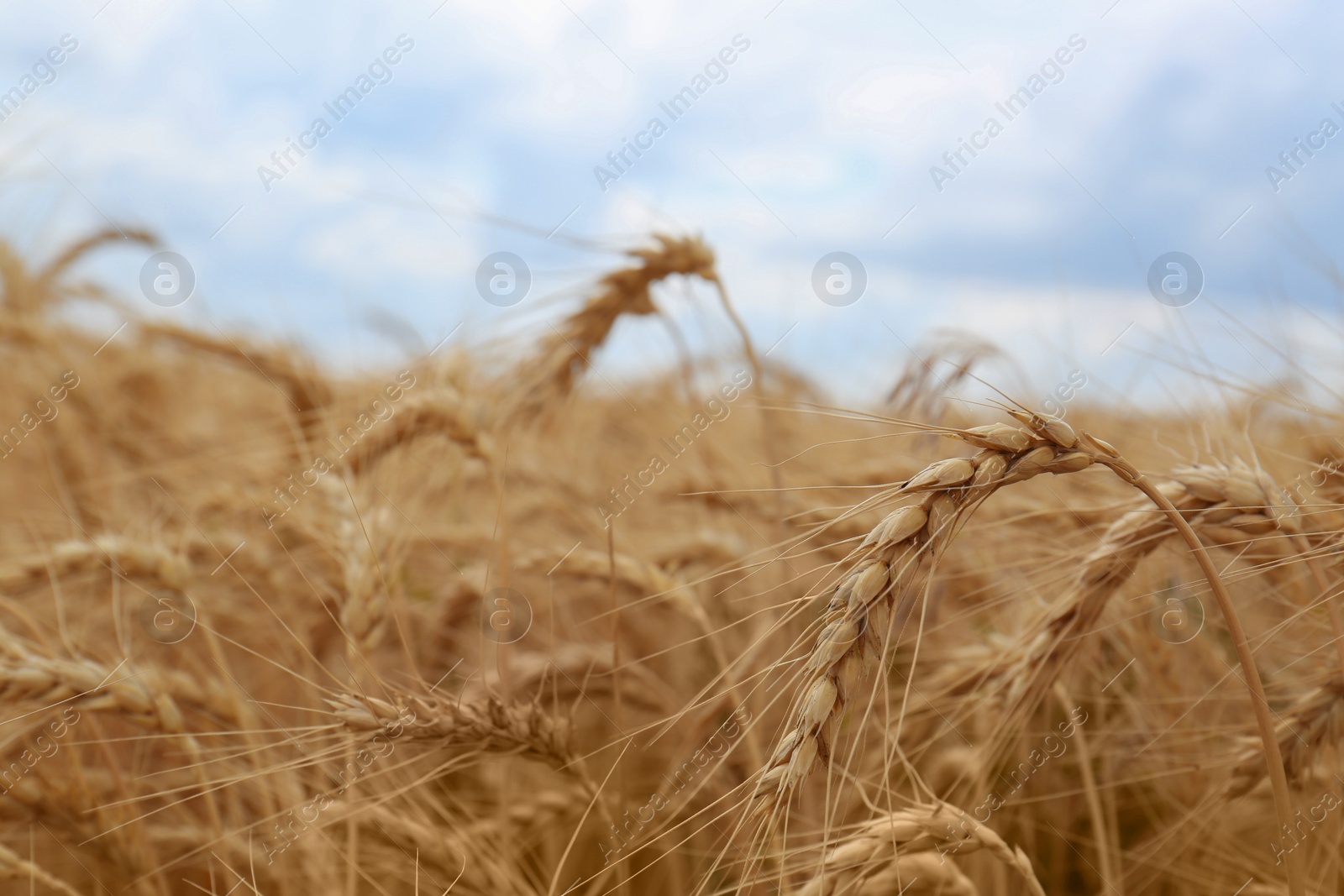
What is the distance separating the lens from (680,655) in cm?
253

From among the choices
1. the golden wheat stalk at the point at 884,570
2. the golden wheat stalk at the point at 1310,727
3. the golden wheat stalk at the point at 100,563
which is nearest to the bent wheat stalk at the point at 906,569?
the golden wheat stalk at the point at 884,570

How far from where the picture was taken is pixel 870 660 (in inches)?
33.9

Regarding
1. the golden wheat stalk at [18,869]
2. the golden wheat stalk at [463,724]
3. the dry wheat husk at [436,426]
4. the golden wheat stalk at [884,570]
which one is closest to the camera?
the golden wheat stalk at [884,570]

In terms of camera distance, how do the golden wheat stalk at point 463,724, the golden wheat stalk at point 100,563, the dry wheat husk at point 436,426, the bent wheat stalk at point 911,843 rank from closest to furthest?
the bent wheat stalk at point 911,843 < the golden wheat stalk at point 463,724 < the golden wheat stalk at point 100,563 < the dry wheat husk at point 436,426

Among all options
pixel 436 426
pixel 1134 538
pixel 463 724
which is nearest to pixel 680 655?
pixel 436 426

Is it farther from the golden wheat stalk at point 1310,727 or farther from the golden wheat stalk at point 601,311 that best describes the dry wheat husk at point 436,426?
the golden wheat stalk at point 1310,727

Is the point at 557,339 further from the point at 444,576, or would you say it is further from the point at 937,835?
the point at 937,835

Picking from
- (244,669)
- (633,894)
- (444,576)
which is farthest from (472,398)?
(244,669)

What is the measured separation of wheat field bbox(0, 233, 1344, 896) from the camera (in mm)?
1050

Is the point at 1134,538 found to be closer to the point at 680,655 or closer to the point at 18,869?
the point at 680,655

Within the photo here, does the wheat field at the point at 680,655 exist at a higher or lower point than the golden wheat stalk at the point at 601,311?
lower

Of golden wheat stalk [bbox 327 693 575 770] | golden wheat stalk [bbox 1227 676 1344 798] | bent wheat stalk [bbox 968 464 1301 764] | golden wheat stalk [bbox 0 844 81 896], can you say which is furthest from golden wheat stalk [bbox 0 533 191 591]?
golden wheat stalk [bbox 1227 676 1344 798]

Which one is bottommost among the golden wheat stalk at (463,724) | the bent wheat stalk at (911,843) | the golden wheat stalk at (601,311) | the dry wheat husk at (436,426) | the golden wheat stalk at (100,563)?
the bent wheat stalk at (911,843)

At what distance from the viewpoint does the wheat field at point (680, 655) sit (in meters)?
1.05
